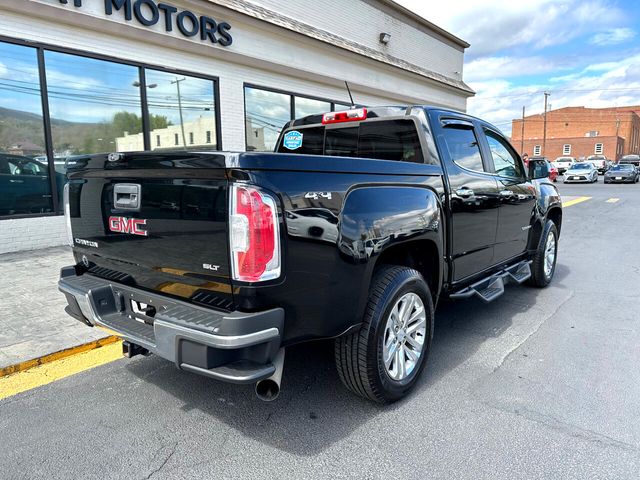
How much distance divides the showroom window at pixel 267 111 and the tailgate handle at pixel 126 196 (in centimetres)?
747

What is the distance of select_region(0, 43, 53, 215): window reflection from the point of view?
690 cm

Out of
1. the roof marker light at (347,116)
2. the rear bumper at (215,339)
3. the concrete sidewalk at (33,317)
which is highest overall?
the roof marker light at (347,116)

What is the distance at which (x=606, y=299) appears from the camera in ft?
17.3

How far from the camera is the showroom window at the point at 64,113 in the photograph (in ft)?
23.0

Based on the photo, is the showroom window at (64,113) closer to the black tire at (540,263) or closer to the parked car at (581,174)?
the black tire at (540,263)

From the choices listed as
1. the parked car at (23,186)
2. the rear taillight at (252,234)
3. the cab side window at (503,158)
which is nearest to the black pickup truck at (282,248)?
the rear taillight at (252,234)

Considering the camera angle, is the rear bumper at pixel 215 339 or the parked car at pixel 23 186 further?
the parked car at pixel 23 186

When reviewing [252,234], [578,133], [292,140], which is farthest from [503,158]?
[578,133]

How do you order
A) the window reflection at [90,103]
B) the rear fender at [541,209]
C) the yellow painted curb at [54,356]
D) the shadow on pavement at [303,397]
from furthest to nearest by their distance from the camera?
the window reflection at [90,103], the rear fender at [541,209], the yellow painted curb at [54,356], the shadow on pavement at [303,397]

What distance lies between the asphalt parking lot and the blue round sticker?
191cm

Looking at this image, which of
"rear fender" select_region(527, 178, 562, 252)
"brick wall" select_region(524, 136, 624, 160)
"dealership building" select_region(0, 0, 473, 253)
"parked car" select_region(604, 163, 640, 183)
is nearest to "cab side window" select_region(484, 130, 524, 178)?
"rear fender" select_region(527, 178, 562, 252)

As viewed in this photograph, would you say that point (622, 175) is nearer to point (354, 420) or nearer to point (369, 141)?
point (369, 141)

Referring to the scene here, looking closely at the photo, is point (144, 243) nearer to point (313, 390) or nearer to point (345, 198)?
point (345, 198)

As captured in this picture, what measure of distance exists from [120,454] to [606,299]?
525 centimetres
